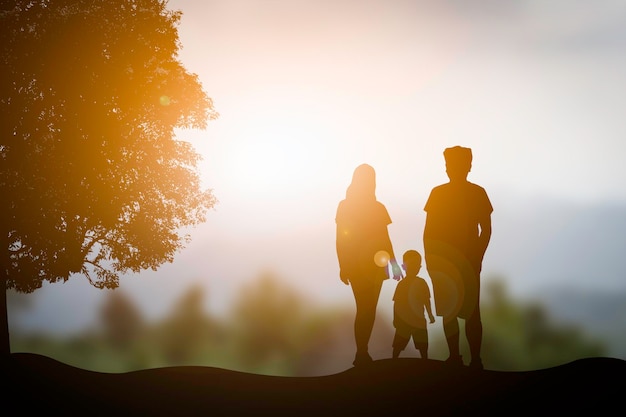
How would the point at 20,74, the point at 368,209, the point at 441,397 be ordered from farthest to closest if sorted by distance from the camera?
the point at 20,74, the point at 368,209, the point at 441,397

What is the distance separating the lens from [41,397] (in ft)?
43.3

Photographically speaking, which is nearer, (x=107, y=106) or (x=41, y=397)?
(x=41, y=397)

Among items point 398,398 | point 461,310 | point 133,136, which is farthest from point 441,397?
point 133,136

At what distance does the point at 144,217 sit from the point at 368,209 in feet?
28.6

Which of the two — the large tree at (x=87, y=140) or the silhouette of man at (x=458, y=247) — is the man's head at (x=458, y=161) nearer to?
the silhouette of man at (x=458, y=247)

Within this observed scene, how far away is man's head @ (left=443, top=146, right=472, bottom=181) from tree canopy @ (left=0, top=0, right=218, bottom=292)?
1015 centimetres

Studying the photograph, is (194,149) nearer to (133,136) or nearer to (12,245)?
(133,136)

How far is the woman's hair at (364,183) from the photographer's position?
545 inches

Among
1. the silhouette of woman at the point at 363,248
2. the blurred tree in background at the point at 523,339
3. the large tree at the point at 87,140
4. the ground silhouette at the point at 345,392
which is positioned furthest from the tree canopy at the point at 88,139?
the blurred tree in background at the point at 523,339

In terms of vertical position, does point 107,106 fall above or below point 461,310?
above

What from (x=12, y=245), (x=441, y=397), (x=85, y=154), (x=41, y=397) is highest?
(x=85, y=154)

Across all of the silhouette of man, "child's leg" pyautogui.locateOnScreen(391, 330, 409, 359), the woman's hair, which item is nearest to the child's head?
"child's leg" pyautogui.locateOnScreen(391, 330, 409, 359)

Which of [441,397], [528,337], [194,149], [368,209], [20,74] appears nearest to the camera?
[441,397]

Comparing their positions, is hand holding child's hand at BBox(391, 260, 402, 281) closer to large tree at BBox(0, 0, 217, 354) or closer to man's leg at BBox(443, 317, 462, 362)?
man's leg at BBox(443, 317, 462, 362)
